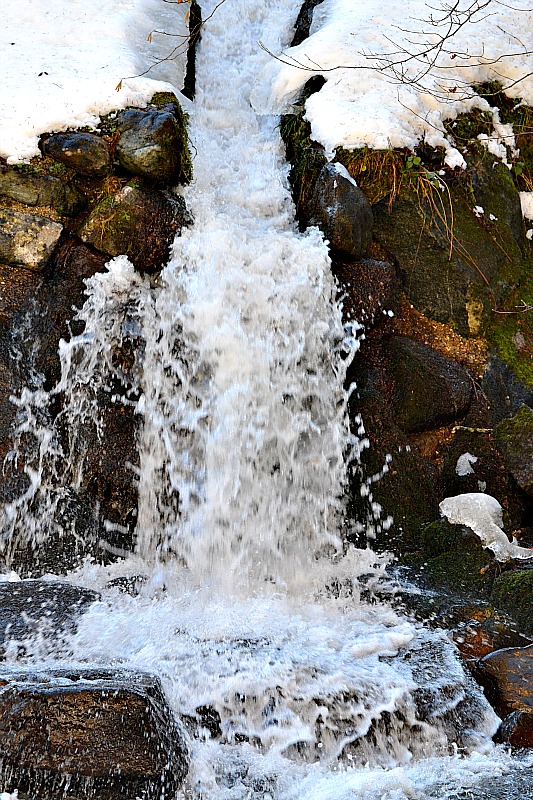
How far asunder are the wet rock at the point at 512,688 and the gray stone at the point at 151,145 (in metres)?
4.18

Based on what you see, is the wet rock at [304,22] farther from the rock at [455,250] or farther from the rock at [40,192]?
the rock at [40,192]

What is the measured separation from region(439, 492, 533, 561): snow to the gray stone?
10.9 feet

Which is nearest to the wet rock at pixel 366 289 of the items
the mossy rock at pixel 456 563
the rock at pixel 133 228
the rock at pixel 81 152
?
the rock at pixel 133 228

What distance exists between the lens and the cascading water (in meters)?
2.88

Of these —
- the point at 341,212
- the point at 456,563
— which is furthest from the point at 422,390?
the point at 341,212

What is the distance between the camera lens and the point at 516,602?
3.90 meters

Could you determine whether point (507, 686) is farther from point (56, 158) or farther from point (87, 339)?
point (56, 158)

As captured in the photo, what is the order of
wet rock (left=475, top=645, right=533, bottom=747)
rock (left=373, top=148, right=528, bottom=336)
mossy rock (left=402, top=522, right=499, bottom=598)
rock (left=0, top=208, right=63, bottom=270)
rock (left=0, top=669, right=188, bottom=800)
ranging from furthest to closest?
rock (left=373, top=148, right=528, bottom=336), rock (left=0, top=208, right=63, bottom=270), mossy rock (left=402, top=522, right=499, bottom=598), wet rock (left=475, top=645, right=533, bottom=747), rock (left=0, top=669, right=188, bottom=800)

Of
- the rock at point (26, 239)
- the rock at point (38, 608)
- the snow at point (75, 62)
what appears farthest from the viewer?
the snow at point (75, 62)

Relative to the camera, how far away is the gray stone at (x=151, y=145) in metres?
5.40

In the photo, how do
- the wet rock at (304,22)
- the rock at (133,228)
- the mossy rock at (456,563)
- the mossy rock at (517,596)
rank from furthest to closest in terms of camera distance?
the wet rock at (304,22) < the rock at (133,228) < the mossy rock at (456,563) < the mossy rock at (517,596)

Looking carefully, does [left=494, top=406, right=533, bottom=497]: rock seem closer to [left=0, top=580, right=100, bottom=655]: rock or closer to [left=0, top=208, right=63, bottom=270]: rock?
[left=0, top=580, right=100, bottom=655]: rock

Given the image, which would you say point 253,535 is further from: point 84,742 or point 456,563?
point 84,742

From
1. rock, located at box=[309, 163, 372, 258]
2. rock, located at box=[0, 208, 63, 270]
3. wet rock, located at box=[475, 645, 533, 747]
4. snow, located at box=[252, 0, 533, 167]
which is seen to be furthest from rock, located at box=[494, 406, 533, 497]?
rock, located at box=[0, 208, 63, 270]
